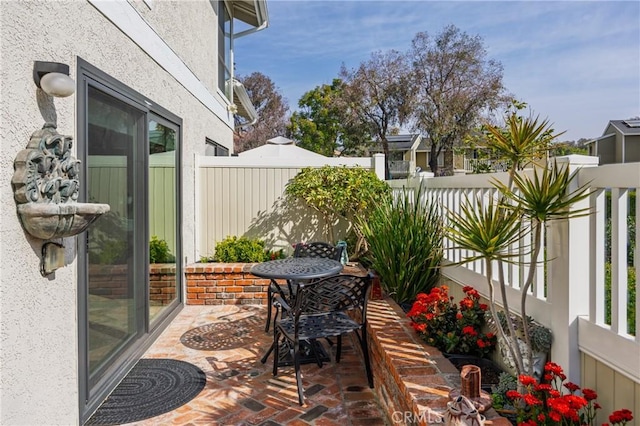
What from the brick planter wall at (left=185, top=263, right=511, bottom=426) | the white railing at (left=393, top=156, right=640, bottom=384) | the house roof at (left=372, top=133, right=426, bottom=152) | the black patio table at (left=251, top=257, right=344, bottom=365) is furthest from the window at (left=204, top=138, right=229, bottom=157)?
the house roof at (left=372, top=133, right=426, bottom=152)

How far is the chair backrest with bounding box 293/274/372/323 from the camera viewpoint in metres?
3.29

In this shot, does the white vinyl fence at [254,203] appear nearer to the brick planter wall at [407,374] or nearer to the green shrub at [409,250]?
the green shrub at [409,250]

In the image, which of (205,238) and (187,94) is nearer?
(187,94)

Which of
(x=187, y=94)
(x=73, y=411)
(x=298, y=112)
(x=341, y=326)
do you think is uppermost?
(x=298, y=112)

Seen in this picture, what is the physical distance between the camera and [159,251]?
4.87 metres

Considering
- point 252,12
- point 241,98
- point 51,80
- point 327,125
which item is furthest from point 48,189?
point 327,125

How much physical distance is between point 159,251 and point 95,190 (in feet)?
5.76

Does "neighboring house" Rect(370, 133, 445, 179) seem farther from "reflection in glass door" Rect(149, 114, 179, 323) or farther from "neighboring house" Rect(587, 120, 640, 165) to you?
"reflection in glass door" Rect(149, 114, 179, 323)

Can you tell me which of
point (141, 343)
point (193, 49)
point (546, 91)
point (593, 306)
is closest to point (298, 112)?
point (546, 91)

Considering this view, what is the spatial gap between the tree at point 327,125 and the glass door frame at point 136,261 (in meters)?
21.2

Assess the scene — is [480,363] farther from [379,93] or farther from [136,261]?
[379,93]

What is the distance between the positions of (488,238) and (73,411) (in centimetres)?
300

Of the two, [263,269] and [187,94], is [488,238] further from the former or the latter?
[187,94]

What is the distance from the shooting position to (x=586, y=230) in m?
2.23
